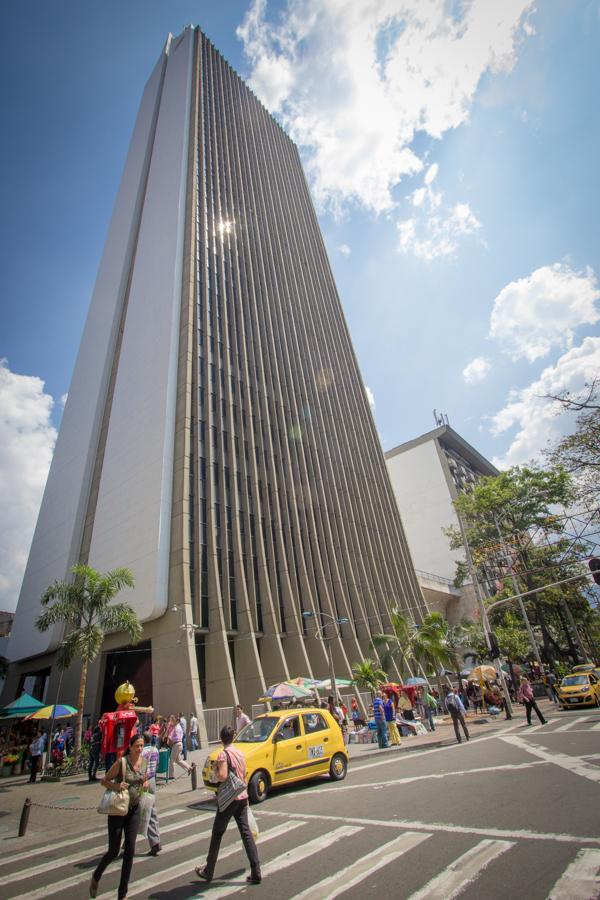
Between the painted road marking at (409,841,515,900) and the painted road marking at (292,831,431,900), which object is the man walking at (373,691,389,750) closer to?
the painted road marking at (292,831,431,900)

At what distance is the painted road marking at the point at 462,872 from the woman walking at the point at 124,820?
123 inches

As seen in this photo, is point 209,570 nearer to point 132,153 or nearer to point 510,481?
point 510,481

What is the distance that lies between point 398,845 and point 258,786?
4.96 meters

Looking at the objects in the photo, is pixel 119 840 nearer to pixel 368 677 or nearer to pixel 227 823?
pixel 227 823

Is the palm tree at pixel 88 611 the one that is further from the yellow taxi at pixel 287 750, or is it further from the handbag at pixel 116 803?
the handbag at pixel 116 803

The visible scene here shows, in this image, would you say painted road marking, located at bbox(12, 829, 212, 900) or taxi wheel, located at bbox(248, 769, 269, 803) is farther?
taxi wheel, located at bbox(248, 769, 269, 803)

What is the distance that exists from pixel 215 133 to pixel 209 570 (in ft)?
160

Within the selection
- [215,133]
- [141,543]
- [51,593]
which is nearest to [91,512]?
[141,543]

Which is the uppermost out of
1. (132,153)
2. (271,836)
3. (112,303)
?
(132,153)

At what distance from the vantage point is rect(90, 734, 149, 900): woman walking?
192 inches

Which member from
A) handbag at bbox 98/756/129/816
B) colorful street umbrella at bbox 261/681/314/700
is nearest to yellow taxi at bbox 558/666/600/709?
colorful street umbrella at bbox 261/681/314/700

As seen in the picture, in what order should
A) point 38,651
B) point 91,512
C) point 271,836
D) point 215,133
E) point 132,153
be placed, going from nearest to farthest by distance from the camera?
1. point 271,836
2. point 38,651
3. point 91,512
4. point 215,133
5. point 132,153

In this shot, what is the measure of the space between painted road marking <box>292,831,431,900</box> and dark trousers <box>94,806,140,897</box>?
1.95 metres

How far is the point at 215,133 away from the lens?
4909 centimetres
